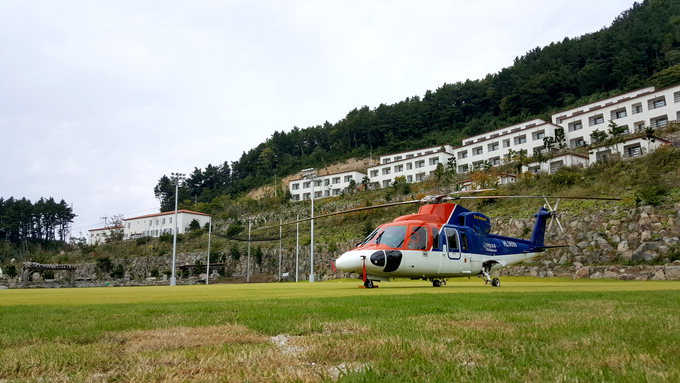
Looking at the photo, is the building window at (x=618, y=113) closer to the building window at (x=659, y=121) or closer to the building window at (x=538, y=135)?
the building window at (x=659, y=121)

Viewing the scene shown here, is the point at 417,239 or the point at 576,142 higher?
the point at 576,142

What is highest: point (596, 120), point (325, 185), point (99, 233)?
point (596, 120)

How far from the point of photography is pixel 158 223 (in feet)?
282

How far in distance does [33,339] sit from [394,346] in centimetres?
295

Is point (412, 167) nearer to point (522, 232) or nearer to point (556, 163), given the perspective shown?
point (556, 163)

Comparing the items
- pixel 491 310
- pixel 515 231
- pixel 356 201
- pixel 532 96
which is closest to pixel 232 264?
pixel 356 201

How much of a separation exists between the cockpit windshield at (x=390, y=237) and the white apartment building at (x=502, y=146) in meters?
41.2

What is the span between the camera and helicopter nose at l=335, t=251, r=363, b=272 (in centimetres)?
1309

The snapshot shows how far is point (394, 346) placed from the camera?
8.93 ft

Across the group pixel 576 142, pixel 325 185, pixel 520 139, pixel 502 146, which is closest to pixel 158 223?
pixel 325 185

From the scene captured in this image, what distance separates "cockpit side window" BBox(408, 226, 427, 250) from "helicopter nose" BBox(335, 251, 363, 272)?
1.64 m

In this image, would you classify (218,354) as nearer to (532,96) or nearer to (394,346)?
(394,346)

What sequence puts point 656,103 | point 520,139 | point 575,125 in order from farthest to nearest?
point 520,139
point 575,125
point 656,103

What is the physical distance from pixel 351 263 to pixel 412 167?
56.0 meters
